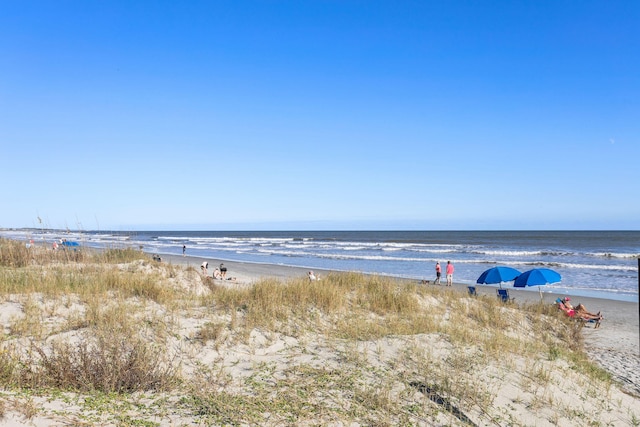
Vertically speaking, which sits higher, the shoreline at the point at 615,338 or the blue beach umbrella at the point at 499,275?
the blue beach umbrella at the point at 499,275

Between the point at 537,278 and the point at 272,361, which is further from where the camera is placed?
the point at 537,278

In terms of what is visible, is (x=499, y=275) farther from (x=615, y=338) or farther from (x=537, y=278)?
(x=615, y=338)

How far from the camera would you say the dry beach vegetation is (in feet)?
15.6

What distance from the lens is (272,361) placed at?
21.3 ft

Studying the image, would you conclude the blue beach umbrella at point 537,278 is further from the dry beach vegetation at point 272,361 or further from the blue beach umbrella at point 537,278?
the dry beach vegetation at point 272,361

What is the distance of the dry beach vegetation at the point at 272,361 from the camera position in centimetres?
476

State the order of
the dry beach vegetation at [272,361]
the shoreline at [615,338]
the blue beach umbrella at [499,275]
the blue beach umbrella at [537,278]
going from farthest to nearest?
the blue beach umbrella at [499,275], the blue beach umbrella at [537,278], the shoreline at [615,338], the dry beach vegetation at [272,361]

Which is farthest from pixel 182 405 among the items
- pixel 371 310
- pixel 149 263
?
pixel 149 263

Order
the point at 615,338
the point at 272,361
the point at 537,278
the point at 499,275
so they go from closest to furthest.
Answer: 1. the point at 272,361
2. the point at 615,338
3. the point at 537,278
4. the point at 499,275

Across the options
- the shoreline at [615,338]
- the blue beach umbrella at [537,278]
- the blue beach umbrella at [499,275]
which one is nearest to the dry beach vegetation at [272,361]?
the shoreline at [615,338]

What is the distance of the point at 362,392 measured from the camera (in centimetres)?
534

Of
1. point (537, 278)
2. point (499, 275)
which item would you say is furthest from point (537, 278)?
point (499, 275)

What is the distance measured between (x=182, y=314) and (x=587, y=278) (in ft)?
88.4

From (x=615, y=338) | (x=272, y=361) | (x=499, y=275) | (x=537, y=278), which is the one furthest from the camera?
(x=499, y=275)
